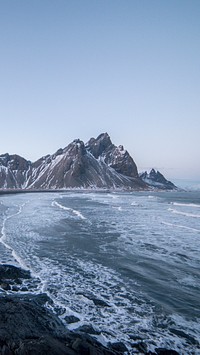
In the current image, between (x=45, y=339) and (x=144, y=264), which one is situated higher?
(x=45, y=339)

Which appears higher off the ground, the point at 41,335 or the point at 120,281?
the point at 41,335

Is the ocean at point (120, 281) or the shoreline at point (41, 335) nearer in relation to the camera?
the shoreline at point (41, 335)

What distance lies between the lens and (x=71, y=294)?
427 inches

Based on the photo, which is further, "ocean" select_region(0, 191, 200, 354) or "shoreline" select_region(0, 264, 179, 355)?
"ocean" select_region(0, 191, 200, 354)

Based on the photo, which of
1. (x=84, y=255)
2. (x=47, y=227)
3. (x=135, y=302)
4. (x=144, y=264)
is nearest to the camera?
(x=135, y=302)

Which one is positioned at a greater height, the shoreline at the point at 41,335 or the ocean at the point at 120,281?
the shoreline at the point at 41,335

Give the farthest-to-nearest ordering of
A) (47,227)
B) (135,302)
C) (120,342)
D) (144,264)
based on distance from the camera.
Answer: (47,227) < (144,264) < (135,302) < (120,342)

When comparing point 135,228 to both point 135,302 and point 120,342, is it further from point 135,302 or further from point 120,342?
point 120,342

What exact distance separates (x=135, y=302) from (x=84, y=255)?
7.71m

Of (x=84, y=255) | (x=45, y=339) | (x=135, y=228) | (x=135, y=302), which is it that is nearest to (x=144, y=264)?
(x=84, y=255)

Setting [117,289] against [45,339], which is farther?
[117,289]

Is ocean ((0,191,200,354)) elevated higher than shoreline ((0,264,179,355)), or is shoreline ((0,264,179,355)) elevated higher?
shoreline ((0,264,179,355))

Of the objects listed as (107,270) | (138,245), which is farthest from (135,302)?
(138,245)

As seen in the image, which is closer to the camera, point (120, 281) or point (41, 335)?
point (41, 335)
